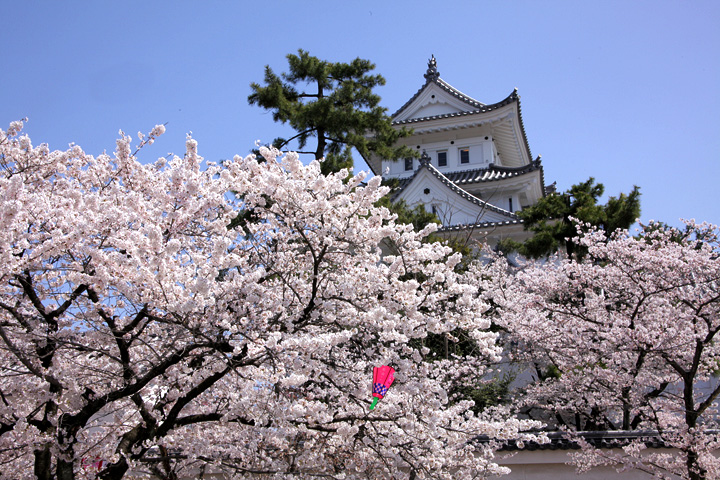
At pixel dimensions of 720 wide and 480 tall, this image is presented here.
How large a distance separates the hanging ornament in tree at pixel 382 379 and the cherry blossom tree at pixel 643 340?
4.40 m

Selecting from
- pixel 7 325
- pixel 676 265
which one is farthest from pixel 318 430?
pixel 676 265

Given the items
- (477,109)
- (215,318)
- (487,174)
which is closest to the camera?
(215,318)

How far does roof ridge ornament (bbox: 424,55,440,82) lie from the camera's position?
92.0ft

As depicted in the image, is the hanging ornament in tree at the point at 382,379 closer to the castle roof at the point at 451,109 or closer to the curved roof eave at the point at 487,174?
the curved roof eave at the point at 487,174

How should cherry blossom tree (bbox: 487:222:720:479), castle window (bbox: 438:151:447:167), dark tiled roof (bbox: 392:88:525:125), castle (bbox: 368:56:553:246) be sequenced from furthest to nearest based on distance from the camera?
1. castle window (bbox: 438:151:447:167)
2. dark tiled roof (bbox: 392:88:525:125)
3. castle (bbox: 368:56:553:246)
4. cherry blossom tree (bbox: 487:222:720:479)

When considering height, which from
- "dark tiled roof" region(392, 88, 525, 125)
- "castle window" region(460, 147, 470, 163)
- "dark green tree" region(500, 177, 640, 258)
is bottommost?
"dark green tree" region(500, 177, 640, 258)

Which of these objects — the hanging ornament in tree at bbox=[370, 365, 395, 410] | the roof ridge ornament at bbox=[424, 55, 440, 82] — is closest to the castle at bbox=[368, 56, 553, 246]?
the roof ridge ornament at bbox=[424, 55, 440, 82]

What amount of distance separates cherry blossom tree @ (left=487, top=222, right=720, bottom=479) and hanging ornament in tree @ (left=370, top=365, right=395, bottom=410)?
14.4 ft

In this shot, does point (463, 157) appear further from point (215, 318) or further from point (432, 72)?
point (215, 318)

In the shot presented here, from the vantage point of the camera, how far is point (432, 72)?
2831 cm

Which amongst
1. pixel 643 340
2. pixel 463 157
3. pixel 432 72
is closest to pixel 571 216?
pixel 643 340

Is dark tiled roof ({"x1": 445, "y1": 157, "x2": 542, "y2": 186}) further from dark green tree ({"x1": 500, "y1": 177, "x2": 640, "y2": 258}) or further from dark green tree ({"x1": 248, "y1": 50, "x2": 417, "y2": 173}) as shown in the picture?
dark green tree ({"x1": 248, "y1": 50, "x2": 417, "y2": 173})

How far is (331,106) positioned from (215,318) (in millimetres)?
9016

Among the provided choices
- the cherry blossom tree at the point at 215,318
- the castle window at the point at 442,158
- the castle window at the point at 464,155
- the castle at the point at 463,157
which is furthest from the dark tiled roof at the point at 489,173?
the cherry blossom tree at the point at 215,318
